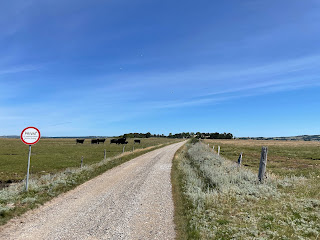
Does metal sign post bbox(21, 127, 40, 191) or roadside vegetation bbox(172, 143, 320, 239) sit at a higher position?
metal sign post bbox(21, 127, 40, 191)

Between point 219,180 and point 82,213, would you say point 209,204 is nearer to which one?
point 219,180

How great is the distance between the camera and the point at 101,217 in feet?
26.8

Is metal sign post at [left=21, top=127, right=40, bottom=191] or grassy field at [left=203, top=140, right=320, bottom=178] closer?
metal sign post at [left=21, top=127, right=40, bottom=191]

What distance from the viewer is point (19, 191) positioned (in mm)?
11594

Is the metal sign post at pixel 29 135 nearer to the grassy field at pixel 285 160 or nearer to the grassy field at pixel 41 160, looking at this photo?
the grassy field at pixel 41 160

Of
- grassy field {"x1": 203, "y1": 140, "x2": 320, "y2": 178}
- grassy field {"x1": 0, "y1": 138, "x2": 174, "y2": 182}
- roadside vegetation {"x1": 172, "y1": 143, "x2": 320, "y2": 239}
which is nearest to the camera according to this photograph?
roadside vegetation {"x1": 172, "y1": 143, "x2": 320, "y2": 239}

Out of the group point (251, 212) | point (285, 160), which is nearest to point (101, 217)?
point (251, 212)

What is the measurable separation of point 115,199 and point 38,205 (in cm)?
330

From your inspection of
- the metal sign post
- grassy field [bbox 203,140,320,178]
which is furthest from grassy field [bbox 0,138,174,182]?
grassy field [bbox 203,140,320,178]

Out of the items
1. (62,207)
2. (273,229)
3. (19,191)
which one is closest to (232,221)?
(273,229)

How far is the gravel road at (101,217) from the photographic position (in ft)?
22.2

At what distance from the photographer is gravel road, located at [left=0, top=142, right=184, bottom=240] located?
6773mm

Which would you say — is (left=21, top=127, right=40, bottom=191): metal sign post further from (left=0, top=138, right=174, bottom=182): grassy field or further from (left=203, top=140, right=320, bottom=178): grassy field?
(left=203, top=140, right=320, bottom=178): grassy field

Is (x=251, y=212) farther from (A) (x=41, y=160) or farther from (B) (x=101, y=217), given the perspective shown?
(A) (x=41, y=160)
